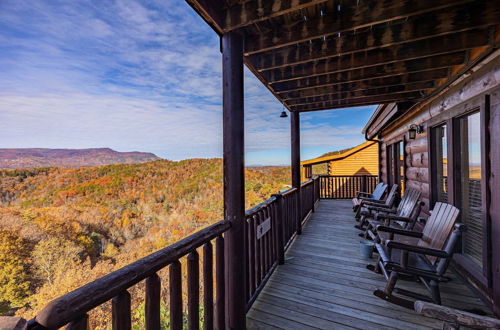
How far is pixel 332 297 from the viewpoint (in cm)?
217

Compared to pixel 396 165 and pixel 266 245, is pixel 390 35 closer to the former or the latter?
pixel 266 245

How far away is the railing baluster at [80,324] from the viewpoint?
2.18 feet

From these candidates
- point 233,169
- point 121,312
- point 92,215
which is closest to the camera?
point 121,312

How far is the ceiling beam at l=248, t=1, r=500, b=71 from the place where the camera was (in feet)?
5.37

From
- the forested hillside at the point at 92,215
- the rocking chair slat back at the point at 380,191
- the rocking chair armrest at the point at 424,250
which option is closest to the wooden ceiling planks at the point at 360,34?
the rocking chair armrest at the point at 424,250

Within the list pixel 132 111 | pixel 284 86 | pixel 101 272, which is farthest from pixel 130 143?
pixel 284 86

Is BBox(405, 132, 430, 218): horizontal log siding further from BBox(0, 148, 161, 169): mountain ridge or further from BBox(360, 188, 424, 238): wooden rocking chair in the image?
BBox(0, 148, 161, 169): mountain ridge

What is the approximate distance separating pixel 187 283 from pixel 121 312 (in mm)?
516

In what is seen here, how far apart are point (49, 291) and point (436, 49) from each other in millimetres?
16538

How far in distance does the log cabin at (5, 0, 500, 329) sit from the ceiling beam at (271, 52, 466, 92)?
0.01 metres

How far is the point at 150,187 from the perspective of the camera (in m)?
19.5

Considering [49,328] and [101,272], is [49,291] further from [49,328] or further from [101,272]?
[49,328]

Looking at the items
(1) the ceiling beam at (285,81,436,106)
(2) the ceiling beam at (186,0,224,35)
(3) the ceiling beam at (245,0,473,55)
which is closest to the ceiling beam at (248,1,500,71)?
(3) the ceiling beam at (245,0,473,55)

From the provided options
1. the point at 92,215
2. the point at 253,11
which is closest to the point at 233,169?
the point at 253,11
